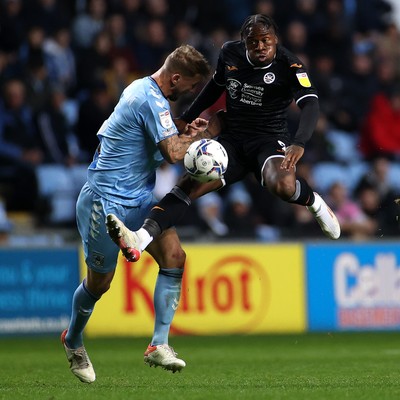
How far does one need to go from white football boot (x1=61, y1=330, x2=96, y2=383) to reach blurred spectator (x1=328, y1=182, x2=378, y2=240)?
6974 mm

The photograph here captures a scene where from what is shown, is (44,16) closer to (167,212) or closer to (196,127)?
(196,127)

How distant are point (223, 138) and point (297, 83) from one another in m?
0.70

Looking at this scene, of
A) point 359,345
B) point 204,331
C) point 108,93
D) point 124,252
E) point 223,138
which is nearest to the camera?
point 124,252

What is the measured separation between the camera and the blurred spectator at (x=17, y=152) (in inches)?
549

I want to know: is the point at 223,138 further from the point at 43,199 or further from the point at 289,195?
the point at 43,199

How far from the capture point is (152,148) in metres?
7.66

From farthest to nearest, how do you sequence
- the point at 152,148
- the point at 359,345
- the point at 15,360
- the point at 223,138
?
the point at 359,345 < the point at 15,360 < the point at 223,138 < the point at 152,148

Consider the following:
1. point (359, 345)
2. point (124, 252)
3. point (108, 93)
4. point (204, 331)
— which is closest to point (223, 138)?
point (124, 252)

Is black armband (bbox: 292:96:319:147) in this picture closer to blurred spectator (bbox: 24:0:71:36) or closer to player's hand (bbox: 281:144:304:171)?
player's hand (bbox: 281:144:304:171)

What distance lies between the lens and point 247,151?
8070mm

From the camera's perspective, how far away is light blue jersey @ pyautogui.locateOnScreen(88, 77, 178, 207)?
7.45 meters

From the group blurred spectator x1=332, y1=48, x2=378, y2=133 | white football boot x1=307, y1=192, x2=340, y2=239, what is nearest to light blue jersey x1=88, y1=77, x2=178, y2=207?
white football boot x1=307, y1=192, x2=340, y2=239

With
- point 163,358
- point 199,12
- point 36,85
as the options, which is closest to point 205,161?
point 163,358

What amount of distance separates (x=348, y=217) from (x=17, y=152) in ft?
14.5
